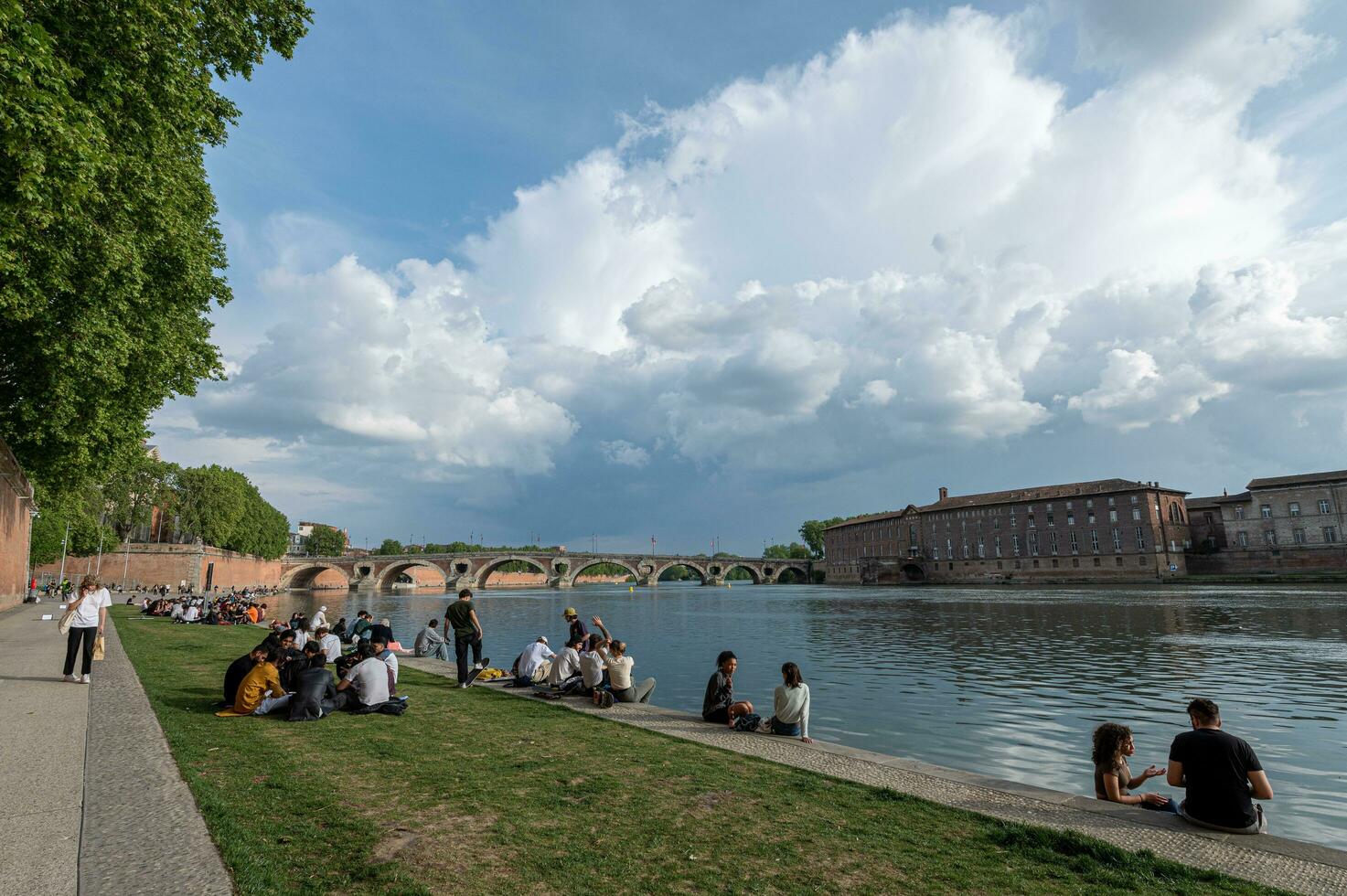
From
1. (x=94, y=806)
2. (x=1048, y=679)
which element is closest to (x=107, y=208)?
(x=94, y=806)

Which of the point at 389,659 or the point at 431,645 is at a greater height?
the point at 389,659

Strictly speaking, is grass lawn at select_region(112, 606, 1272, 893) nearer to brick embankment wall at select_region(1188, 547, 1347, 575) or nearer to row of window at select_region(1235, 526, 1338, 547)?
brick embankment wall at select_region(1188, 547, 1347, 575)

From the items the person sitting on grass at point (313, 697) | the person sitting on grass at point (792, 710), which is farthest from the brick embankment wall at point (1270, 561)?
the person sitting on grass at point (313, 697)

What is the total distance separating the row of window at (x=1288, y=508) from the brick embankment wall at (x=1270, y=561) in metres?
4.42

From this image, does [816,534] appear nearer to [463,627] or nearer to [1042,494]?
[1042,494]

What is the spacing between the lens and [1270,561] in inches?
3600

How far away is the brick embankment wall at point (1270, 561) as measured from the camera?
282 feet

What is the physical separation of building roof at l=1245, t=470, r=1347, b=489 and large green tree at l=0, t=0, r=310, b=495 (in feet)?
370

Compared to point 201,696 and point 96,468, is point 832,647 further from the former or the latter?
point 96,468

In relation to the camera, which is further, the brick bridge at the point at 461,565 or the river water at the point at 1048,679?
the brick bridge at the point at 461,565

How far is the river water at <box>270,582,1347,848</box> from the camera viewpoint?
40.8 feet

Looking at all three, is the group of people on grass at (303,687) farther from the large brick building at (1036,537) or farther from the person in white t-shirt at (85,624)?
the large brick building at (1036,537)

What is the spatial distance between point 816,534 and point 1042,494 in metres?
80.4

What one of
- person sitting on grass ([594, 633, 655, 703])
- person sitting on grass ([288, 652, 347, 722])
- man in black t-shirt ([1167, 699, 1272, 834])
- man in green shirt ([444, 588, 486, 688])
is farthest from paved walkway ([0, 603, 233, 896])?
man in black t-shirt ([1167, 699, 1272, 834])
